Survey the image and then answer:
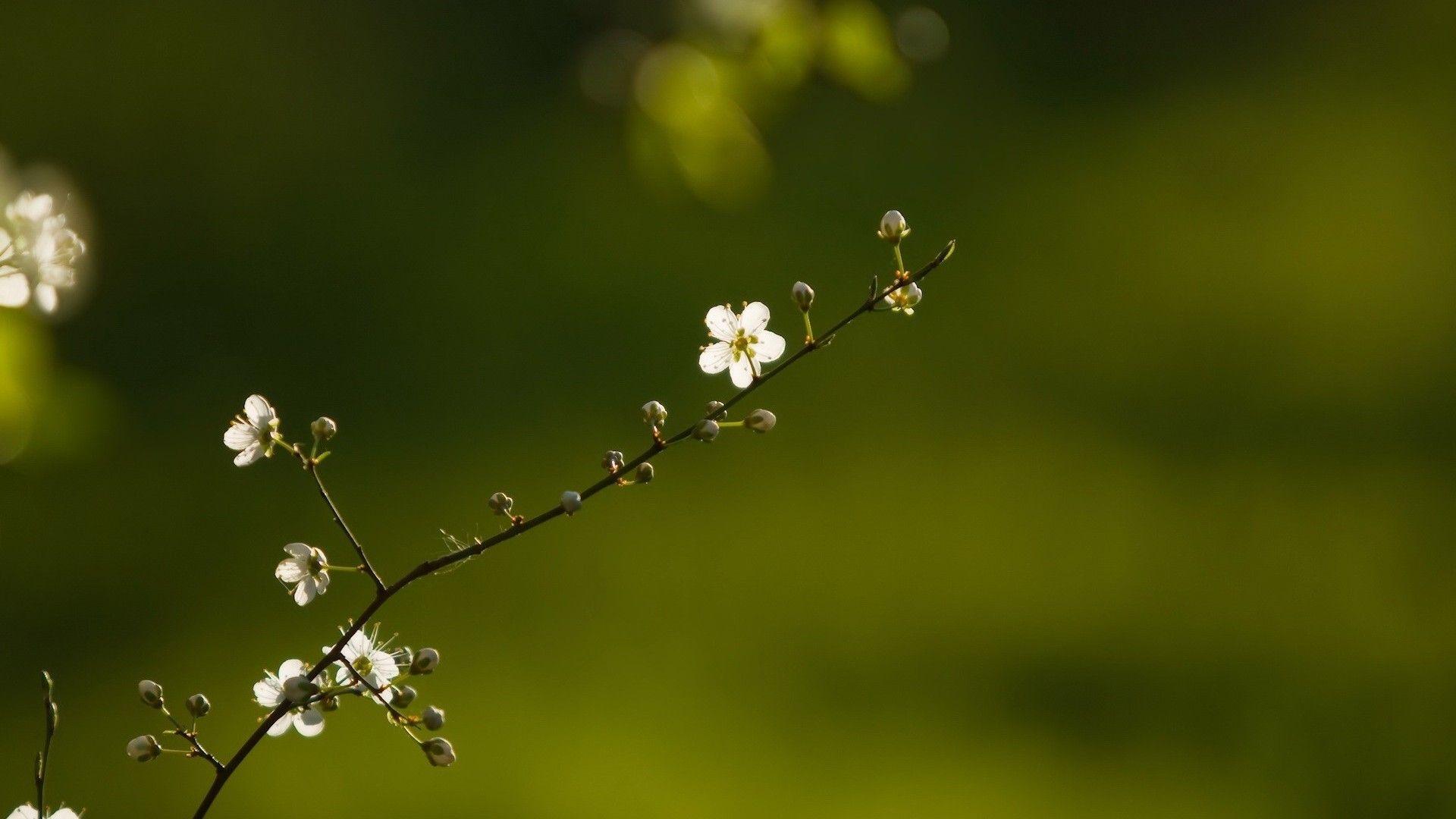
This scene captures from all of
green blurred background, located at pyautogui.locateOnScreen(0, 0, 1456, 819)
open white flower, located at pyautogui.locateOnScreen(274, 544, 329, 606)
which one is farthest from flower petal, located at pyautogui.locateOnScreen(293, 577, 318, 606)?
green blurred background, located at pyautogui.locateOnScreen(0, 0, 1456, 819)

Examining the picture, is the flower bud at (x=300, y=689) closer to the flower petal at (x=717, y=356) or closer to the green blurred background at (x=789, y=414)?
the flower petal at (x=717, y=356)

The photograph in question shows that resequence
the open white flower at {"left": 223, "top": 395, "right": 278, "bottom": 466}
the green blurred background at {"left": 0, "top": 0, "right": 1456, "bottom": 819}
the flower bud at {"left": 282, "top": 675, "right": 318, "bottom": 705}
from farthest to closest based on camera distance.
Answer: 1. the green blurred background at {"left": 0, "top": 0, "right": 1456, "bottom": 819}
2. the open white flower at {"left": 223, "top": 395, "right": 278, "bottom": 466}
3. the flower bud at {"left": 282, "top": 675, "right": 318, "bottom": 705}

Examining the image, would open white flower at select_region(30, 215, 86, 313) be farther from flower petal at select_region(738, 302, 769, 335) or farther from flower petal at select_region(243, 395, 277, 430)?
flower petal at select_region(738, 302, 769, 335)

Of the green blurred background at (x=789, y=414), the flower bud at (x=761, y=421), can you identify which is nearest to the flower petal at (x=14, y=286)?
the flower bud at (x=761, y=421)

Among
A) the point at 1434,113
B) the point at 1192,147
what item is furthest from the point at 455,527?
the point at 1434,113

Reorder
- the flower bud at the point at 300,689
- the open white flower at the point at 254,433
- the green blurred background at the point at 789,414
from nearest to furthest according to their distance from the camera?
1. the flower bud at the point at 300,689
2. the open white flower at the point at 254,433
3. the green blurred background at the point at 789,414
